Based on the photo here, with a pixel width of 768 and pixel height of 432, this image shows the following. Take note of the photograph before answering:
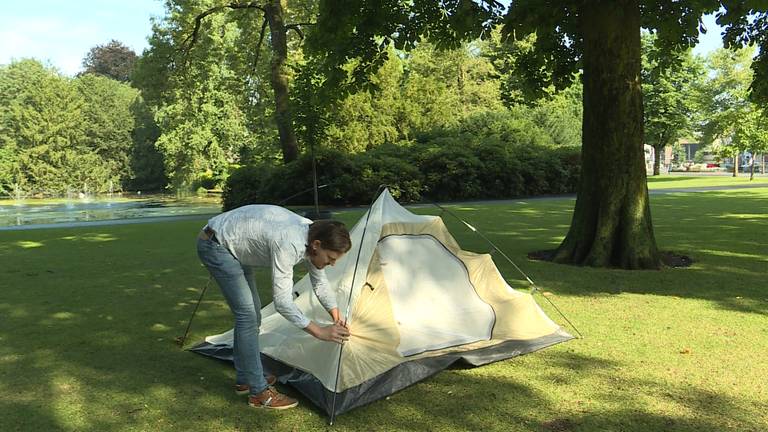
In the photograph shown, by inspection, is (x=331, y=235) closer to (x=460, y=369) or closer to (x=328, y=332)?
(x=328, y=332)

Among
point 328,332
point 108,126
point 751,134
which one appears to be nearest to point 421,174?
point 328,332

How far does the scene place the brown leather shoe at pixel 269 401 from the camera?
409 cm

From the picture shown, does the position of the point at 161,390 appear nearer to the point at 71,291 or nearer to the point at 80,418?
the point at 80,418

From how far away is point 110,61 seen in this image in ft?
232

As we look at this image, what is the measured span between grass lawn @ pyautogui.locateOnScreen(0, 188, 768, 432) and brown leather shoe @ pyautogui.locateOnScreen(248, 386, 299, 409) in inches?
2.2

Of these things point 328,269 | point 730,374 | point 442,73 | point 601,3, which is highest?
point 442,73

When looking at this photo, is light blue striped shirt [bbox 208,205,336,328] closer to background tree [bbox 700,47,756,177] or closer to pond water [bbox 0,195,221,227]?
pond water [bbox 0,195,221,227]

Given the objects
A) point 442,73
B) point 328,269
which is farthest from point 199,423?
point 442,73

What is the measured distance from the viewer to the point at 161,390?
4477mm

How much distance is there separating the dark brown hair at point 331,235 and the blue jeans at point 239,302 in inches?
24.8

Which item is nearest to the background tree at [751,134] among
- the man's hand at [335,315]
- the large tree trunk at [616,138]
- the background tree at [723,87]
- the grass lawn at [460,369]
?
the background tree at [723,87]

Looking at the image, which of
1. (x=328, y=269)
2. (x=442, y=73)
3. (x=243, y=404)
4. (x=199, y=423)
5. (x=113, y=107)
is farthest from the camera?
(x=113, y=107)

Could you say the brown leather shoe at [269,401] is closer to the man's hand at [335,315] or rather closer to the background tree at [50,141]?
the man's hand at [335,315]

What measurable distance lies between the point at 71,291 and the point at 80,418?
452 cm
